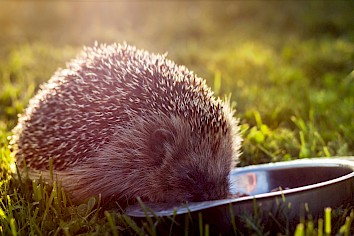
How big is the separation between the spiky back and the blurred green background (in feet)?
1.84

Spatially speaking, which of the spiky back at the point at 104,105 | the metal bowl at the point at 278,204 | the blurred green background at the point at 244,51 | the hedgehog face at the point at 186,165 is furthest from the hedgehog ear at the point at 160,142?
the blurred green background at the point at 244,51

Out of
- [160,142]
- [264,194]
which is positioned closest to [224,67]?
[160,142]

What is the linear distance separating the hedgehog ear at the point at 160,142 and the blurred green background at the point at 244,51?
26.5 inches

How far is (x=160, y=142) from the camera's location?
3.03 metres

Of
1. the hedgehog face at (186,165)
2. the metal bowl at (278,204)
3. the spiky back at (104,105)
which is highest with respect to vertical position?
the spiky back at (104,105)

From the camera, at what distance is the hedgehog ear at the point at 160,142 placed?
2.98 m

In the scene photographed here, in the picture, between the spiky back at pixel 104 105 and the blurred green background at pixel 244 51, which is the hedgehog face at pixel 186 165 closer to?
the spiky back at pixel 104 105

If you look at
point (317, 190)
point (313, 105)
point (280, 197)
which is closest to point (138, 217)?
point (280, 197)

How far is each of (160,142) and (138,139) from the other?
0.40 feet

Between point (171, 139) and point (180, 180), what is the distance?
22cm

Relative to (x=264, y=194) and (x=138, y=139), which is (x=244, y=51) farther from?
(x=264, y=194)

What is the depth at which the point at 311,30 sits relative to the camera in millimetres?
9016

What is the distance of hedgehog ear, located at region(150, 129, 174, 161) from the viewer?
9.78 feet

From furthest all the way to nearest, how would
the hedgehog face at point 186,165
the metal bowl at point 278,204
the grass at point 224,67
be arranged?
the hedgehog face at point 186,165 < the grass at point 224,67 < the metal bowl at point 278,204
